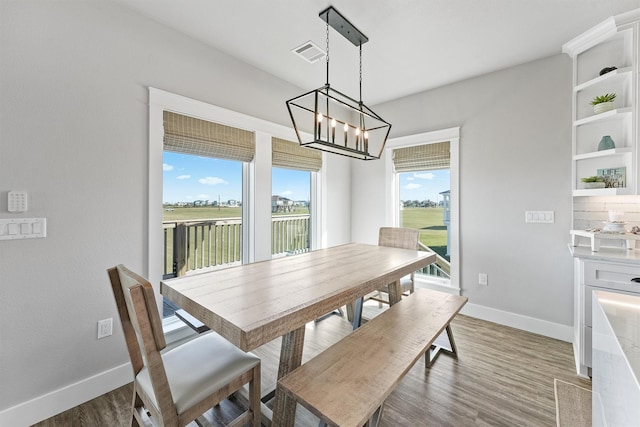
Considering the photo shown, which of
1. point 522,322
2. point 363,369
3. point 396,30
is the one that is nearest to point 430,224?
point 522,322

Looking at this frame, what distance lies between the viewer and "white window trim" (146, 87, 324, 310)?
2191 millimetres

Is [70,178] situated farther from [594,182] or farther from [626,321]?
[594,182]

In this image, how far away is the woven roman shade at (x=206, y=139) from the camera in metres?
2.33

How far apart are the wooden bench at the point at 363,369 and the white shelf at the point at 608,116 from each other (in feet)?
7.14

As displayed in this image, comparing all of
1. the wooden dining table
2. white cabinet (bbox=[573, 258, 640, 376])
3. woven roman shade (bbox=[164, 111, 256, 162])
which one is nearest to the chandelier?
woven roman shade (bbox=[164, 111, 256, 162])

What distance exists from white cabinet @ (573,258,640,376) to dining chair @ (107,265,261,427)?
2480mm

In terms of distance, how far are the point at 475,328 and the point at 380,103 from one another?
3.21m

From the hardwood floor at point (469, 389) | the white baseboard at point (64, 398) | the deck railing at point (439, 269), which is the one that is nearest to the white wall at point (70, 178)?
the white baseboard at point (64, 398)

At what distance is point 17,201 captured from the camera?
1619mm

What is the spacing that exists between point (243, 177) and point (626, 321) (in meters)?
2.93

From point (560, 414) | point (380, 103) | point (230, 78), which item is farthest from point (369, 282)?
point (380, 103)

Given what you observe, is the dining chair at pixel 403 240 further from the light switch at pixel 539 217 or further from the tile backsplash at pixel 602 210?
the tile backsplash at pixel 602 210

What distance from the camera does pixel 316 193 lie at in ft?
13.0

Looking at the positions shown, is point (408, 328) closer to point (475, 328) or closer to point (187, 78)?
point (475, 328)
